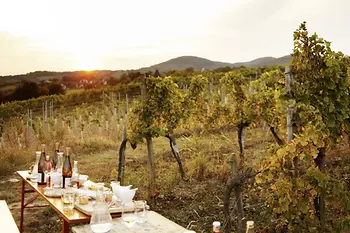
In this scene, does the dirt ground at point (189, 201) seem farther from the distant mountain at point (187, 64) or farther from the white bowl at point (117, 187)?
the distant mountain at point (187, 64)

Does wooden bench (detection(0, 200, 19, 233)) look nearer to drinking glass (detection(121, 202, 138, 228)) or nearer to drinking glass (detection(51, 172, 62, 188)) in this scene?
drinking glass (detection(51, 172, 62, 188))

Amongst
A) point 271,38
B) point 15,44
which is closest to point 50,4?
point 15,44

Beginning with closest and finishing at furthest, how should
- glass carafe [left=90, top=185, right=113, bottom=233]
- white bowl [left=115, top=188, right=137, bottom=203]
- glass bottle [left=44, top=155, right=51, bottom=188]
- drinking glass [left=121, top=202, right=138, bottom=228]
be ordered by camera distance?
1. glass carafe [left=90, top=185, right=113, bottom=233]
2. drinking glass [left=121, top=202, right=138, bottom=228]
3. white bowl [left=115, top=188, right=137, bottom=203]
4. glass bottle [left=44, top=155, right=51, bottom=188]

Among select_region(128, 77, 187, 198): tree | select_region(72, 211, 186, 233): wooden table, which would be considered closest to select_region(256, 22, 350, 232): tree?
select_region(72, 211, 186, 233): wooden table

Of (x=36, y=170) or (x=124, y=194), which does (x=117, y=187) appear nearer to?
(x=124, y=194)

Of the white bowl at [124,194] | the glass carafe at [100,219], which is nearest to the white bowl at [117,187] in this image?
the white bowl at [124,194]

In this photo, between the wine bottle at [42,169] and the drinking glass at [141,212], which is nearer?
the drinking glass at [141,212]

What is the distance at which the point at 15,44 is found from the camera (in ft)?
47.8

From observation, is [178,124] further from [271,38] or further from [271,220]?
[271,38]

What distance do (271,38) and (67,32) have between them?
595 cm

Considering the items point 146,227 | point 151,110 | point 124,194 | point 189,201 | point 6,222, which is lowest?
point 189,201

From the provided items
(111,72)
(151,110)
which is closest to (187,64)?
(111,72)

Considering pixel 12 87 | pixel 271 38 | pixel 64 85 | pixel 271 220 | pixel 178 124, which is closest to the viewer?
pixel 271 220

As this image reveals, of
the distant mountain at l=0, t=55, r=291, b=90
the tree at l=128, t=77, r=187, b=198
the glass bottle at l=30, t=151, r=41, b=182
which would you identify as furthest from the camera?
the distant mountain at l=0, t=55, r=291, b=90
